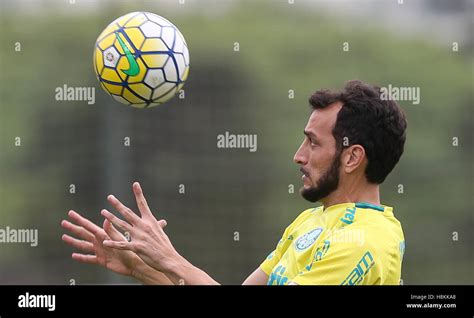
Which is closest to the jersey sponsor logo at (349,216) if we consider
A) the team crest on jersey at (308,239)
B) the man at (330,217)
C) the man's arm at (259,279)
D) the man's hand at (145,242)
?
the man at (330,217)

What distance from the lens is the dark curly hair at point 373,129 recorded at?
3.40 metres

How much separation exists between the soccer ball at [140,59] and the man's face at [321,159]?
40.0 inches

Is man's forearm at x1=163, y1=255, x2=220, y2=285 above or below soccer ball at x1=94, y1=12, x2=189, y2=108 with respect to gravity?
below

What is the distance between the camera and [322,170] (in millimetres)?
3445

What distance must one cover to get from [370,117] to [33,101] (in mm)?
6230

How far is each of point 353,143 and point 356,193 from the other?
217mm

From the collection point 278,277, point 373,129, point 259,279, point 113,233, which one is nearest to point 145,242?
point 113,233

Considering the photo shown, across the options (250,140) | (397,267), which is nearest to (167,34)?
(397,267)

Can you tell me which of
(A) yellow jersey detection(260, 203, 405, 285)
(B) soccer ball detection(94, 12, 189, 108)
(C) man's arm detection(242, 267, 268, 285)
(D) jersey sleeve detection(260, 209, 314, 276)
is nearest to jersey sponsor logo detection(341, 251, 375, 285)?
(A) yellow jersey detection(260, 203, 405, 285)

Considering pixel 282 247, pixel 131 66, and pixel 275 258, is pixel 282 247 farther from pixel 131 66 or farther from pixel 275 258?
pixel 131 66

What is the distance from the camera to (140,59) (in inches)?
162

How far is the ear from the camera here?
340 centimetres

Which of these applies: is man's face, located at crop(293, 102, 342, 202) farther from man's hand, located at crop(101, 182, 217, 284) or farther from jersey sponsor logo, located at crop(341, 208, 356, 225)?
man's hand, located at crop(101, 182, 217, 284)
